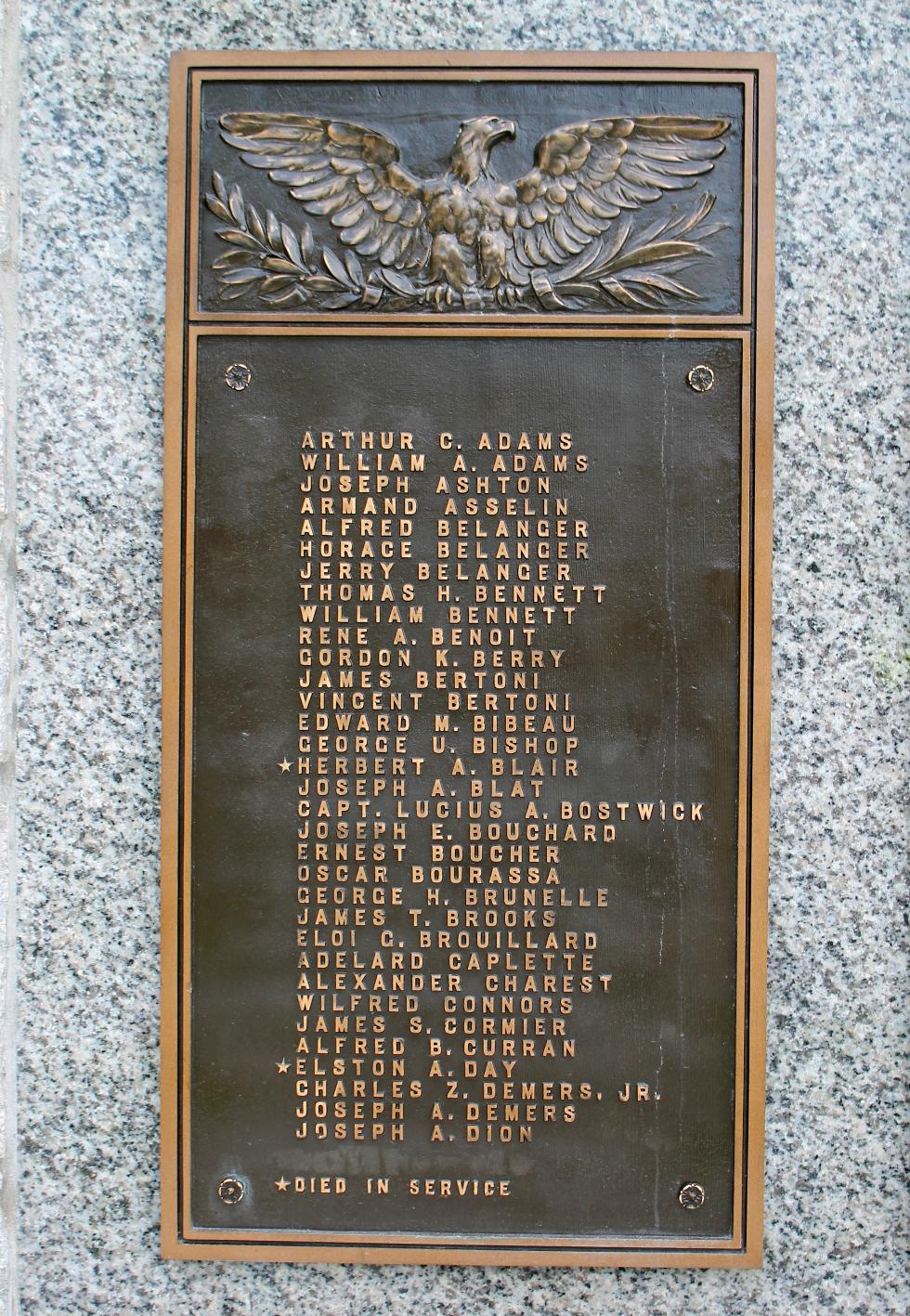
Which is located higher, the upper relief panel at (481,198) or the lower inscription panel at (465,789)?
the upper relief panel at (481,198)

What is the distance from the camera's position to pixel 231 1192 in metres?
2.04

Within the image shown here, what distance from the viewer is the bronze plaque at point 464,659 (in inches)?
80.0

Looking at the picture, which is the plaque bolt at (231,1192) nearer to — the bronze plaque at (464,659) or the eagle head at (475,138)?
the bronze plaque at (464,659)

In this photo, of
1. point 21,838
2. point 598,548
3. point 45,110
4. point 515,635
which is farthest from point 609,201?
point 21,838

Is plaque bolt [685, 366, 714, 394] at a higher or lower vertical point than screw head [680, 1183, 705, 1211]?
higher

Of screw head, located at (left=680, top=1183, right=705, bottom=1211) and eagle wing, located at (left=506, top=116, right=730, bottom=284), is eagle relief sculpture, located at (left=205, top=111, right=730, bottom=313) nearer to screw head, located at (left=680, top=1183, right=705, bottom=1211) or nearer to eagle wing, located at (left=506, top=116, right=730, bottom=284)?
eagle wing, located at (left=506, top=116, right=730, bottom=284)

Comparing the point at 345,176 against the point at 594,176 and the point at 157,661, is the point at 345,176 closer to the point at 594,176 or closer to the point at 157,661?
the point at 594,176

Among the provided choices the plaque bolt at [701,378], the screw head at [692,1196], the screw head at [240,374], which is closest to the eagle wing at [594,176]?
the plaque bolt at [701,378]

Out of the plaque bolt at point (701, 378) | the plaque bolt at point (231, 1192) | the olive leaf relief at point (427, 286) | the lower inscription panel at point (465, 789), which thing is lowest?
the plaque bolt at point (231, 1192)

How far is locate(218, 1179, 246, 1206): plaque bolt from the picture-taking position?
204 cm

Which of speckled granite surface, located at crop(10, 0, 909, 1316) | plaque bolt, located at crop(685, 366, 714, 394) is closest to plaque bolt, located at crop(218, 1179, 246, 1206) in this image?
speckled granite surface, located at crop(10, 0, 909, 1316)

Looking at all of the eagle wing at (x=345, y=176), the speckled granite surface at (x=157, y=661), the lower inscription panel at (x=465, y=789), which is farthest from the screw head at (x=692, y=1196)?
the eagle wing at (x=345, y=176)

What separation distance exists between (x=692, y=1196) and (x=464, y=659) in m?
1.35

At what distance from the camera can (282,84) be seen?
2051 mm
